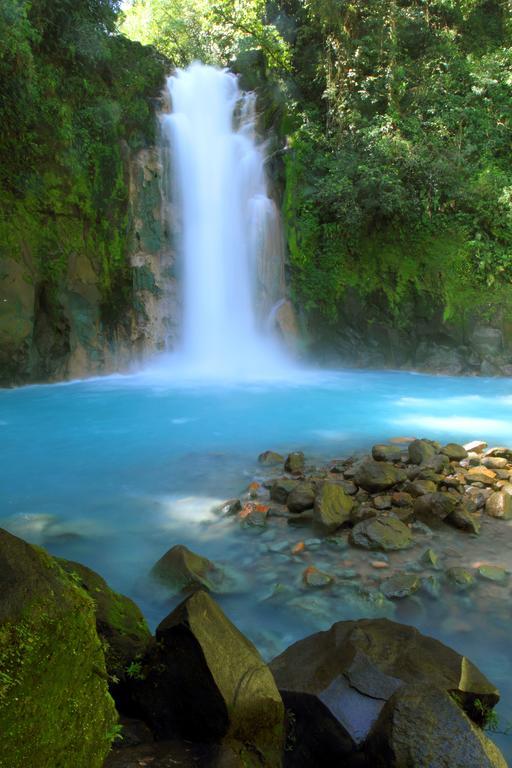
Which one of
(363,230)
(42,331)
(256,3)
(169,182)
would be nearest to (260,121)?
(169,182)

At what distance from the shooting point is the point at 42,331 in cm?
1194

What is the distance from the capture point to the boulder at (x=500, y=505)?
4.92m

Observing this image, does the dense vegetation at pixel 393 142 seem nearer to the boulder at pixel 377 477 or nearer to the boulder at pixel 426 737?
the boulder at pixel 377 477

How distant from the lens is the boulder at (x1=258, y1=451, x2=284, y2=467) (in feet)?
21.6

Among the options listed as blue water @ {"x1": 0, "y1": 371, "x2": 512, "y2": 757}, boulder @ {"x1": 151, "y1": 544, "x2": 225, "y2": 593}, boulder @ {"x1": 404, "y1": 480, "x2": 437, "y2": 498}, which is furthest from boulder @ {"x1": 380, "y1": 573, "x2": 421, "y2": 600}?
boulder @ {"x1": 404, "y1": 480, "x2": 437, "y2": 498}

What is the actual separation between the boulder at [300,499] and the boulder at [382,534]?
56 centimetres

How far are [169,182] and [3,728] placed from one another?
15008 mm

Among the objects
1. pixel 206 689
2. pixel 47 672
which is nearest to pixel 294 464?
pixel 206 689

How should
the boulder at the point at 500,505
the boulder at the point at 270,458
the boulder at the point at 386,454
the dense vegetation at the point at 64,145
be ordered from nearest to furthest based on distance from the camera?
the boulder at the point at 500,505
the boulder at the point at 386,454
the boulder at the point at 270,458
the dense vegetation at the point at 64,145

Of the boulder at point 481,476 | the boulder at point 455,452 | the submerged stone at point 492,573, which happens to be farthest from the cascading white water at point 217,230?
the submerged stone at point 492,573

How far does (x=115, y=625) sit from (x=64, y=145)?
11.9 m

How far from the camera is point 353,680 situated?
2.25 m

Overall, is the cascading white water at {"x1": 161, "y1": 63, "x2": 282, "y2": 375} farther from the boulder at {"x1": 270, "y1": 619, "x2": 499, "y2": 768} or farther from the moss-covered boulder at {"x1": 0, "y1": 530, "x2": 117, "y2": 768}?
the moss-covered boulder at {"x1": 0, "y1": 530, "x2": 117, "y2": 768}

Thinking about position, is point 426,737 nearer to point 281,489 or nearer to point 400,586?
point 400,586
